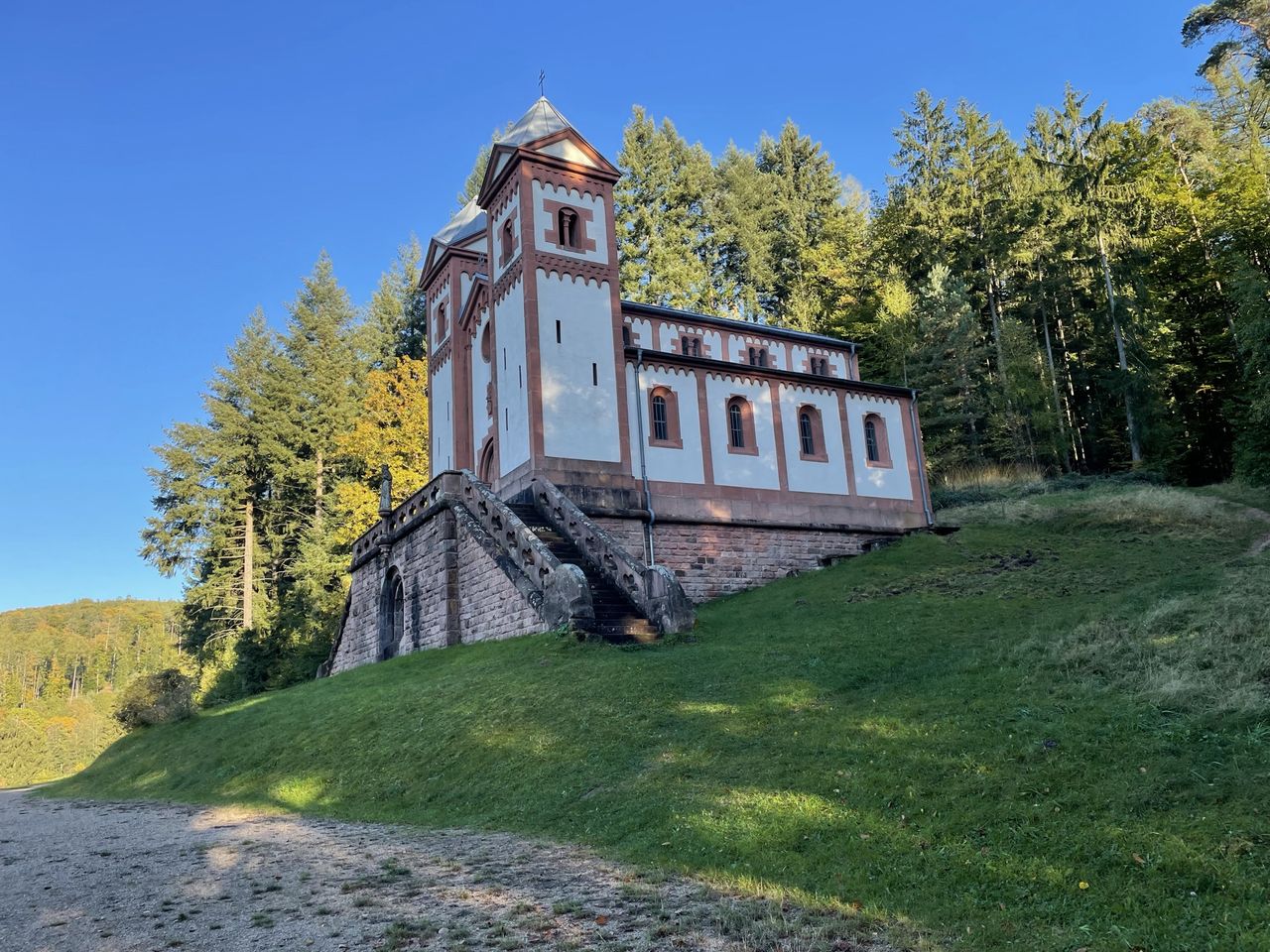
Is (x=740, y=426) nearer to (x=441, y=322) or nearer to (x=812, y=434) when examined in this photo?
(x=812, y=434)

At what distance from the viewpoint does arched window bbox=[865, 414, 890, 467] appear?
29828 millimetres

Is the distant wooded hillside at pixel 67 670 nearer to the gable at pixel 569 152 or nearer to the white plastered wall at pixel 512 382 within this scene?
the white plastered wall at pixel 512 382

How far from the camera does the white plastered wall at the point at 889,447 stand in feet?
96.3

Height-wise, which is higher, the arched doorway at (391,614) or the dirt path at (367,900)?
the arched doorway at (391,614)

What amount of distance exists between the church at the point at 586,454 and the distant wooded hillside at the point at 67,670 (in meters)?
54.2

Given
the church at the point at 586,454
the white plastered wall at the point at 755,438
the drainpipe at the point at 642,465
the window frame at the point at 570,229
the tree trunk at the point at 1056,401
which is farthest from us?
the tree trunk at the point at 1056,401

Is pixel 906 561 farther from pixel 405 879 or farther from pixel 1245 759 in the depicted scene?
pixel 405 879

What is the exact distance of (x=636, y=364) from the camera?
1011 inches

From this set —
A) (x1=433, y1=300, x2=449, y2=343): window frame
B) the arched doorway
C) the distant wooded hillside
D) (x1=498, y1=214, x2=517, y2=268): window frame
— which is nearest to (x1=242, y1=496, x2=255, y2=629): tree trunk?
(x1=433, y1=300, x2=449, y2=343): window frame

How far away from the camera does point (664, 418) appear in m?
26.2

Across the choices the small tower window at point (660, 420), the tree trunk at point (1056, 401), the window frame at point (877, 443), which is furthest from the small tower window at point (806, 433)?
the tree trunk at point (1056, 401)

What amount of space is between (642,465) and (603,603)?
26.6 ft

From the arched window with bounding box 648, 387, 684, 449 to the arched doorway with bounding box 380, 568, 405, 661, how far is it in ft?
28.8

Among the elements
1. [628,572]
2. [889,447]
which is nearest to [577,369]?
[628,572]
